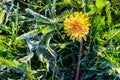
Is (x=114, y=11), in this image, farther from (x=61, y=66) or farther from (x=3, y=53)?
(x=3, y=53)

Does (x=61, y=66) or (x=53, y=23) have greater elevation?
(x=53, y=23)

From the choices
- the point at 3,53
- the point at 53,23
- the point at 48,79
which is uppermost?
the point at 53,23

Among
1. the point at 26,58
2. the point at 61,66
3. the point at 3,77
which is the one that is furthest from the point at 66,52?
the point at 3,77

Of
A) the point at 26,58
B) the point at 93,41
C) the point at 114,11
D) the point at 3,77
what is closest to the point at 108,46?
the point at 93,41

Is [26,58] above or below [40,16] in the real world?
below

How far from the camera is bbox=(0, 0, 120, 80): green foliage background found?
44.3 inches

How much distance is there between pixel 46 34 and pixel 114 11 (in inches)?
11.3

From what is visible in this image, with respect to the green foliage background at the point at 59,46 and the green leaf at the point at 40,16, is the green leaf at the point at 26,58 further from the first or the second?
the green leaf at the point at 40,16

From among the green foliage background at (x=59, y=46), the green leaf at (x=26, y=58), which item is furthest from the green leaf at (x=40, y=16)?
the green leaf at (x=26, y=58)

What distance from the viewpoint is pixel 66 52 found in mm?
1196

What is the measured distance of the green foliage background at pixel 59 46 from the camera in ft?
3.69

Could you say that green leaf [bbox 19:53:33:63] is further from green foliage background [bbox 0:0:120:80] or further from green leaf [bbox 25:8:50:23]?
green leaf [bbox 25:8:50:23]

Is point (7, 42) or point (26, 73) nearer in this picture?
point (26, 73)

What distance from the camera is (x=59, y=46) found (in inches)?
46.1
